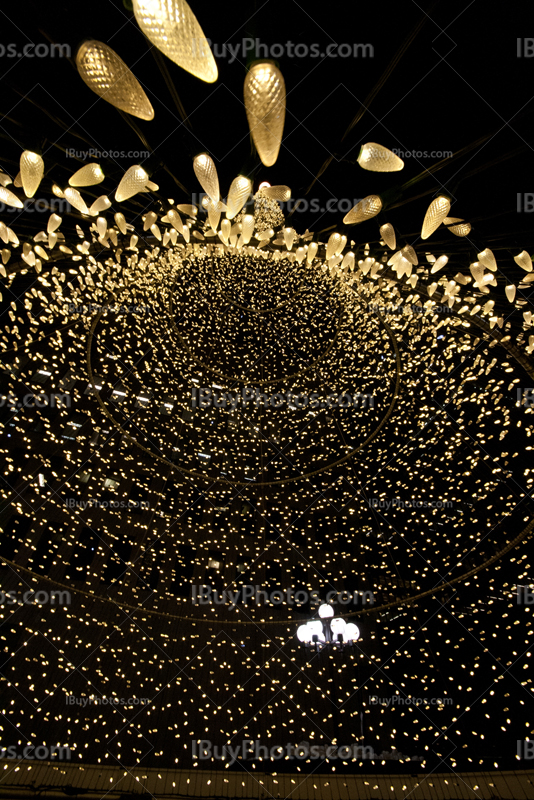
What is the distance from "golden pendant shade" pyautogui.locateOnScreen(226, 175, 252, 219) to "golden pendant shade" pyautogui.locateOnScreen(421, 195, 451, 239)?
869 mm

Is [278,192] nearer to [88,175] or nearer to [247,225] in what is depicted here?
[247,225]

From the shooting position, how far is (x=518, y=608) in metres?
4.76

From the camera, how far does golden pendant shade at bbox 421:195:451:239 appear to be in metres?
1.75

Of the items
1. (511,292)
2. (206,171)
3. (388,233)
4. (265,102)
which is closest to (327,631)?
(511,292)

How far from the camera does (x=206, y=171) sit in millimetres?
1518

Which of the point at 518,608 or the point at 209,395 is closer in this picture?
the point at 518,608

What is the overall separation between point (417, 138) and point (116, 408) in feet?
18.2

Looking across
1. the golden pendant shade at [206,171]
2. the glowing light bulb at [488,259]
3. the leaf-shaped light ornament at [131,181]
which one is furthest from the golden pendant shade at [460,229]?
the leaf-shaped light ornament at [131,181]

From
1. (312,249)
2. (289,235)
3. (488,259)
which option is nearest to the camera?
(488,259)

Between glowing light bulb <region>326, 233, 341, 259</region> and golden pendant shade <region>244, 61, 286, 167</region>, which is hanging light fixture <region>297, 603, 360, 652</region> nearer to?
glowing light bulb <region>326, 233, 341, 259</region>

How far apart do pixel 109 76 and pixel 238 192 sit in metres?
0.73

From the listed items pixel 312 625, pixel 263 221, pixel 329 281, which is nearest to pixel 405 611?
pixel 312 625

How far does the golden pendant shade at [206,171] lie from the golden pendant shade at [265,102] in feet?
1.23

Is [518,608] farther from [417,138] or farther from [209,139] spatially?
[209,139]
